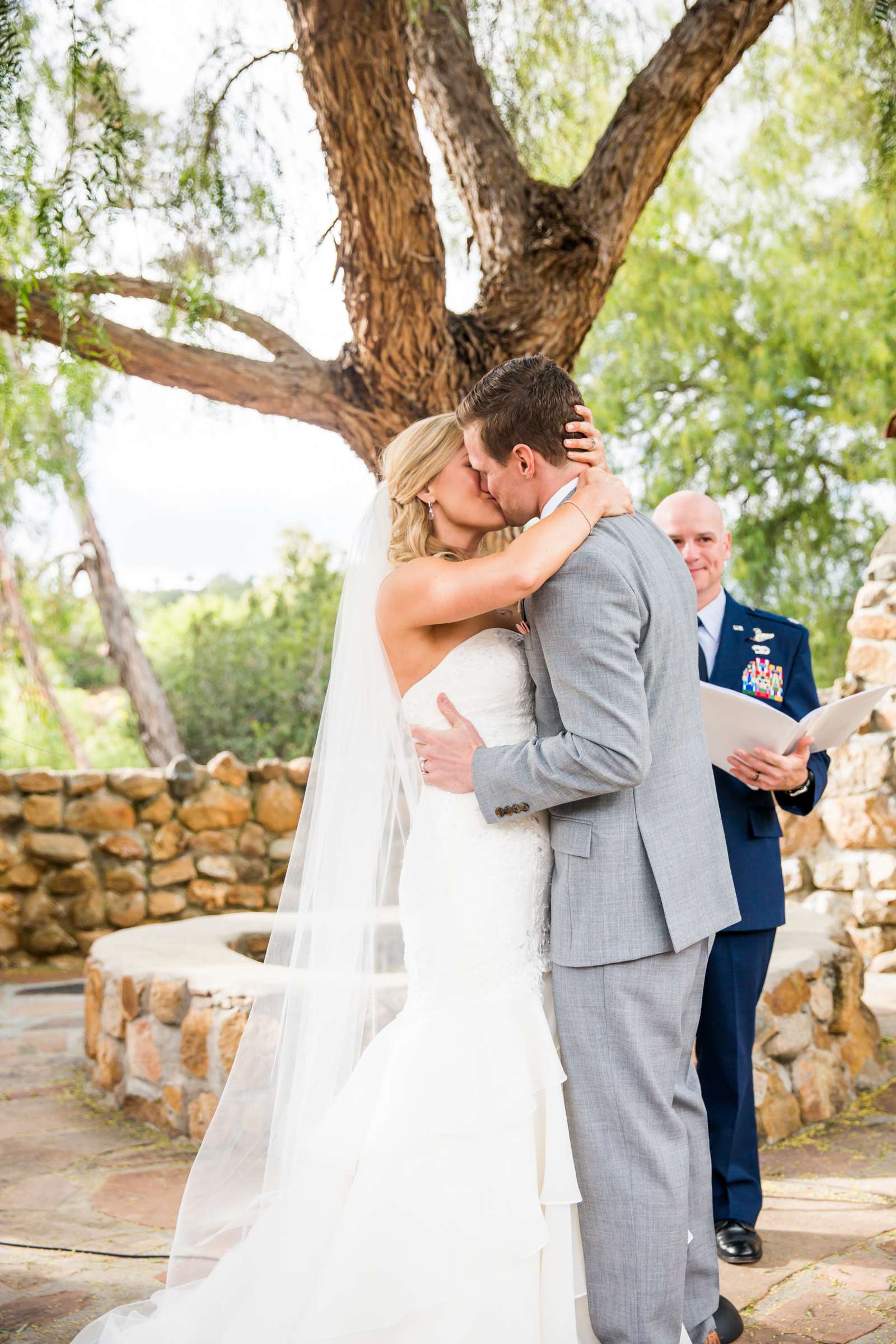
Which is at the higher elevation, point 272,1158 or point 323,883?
point 323,883

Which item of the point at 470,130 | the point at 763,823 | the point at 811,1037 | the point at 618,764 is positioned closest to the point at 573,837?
the point at 618,764

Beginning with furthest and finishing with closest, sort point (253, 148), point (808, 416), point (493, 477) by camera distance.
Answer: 1. point (808, 416)
2. point (253, 148)
3. point (493, 477)

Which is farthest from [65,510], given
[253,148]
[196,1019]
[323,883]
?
[323,883]

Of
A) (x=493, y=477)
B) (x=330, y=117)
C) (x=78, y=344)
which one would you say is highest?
(x=330, y=117)

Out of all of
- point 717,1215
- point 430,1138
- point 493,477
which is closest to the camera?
point 430,1138

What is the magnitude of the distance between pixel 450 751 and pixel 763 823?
105 cm

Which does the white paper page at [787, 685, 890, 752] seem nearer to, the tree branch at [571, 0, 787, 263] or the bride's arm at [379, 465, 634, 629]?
the bride's arm at [379, 465, 634, 629]

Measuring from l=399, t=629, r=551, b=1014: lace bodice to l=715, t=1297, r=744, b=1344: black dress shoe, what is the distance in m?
0.90

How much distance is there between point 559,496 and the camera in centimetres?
223

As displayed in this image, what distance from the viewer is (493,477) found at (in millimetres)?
2293

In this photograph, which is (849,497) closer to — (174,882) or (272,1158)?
(174,882)

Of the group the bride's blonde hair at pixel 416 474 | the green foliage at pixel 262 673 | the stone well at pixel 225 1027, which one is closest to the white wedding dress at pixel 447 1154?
the bride's blonde hair at pixel 416 474

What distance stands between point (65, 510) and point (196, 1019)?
802 centimetres

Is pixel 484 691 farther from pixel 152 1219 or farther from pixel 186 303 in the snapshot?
pixel 186 303
